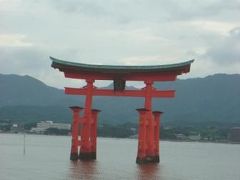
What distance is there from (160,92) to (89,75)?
4931 millimetres

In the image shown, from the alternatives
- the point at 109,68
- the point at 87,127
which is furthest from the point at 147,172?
the point at 109,68

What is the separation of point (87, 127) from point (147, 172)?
6.15m

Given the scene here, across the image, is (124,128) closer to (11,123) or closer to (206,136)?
(206,136)

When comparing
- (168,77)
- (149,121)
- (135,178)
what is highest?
(168,77)

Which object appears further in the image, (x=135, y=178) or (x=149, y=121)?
(x=149, y=121)

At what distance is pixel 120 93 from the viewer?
1523 inches

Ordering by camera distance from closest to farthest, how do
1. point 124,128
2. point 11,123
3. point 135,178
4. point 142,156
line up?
point 135,178
point 142,156
point 124,128
point 11,123

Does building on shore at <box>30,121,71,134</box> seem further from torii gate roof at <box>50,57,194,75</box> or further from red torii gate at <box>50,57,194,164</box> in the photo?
torii gate roof at <box>50,57,194,75</box>

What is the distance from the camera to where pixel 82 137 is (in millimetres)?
37844

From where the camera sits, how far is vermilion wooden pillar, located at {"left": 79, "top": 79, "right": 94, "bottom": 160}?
3784cm

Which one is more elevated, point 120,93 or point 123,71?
point 123,71

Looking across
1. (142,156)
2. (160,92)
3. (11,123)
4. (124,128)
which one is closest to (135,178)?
(142,156)

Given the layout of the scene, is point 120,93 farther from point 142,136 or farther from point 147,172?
point 147,172

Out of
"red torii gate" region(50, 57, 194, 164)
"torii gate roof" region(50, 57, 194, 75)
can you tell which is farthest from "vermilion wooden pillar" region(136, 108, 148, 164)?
"torii gate roof" region(50, 57, 194, 75)
